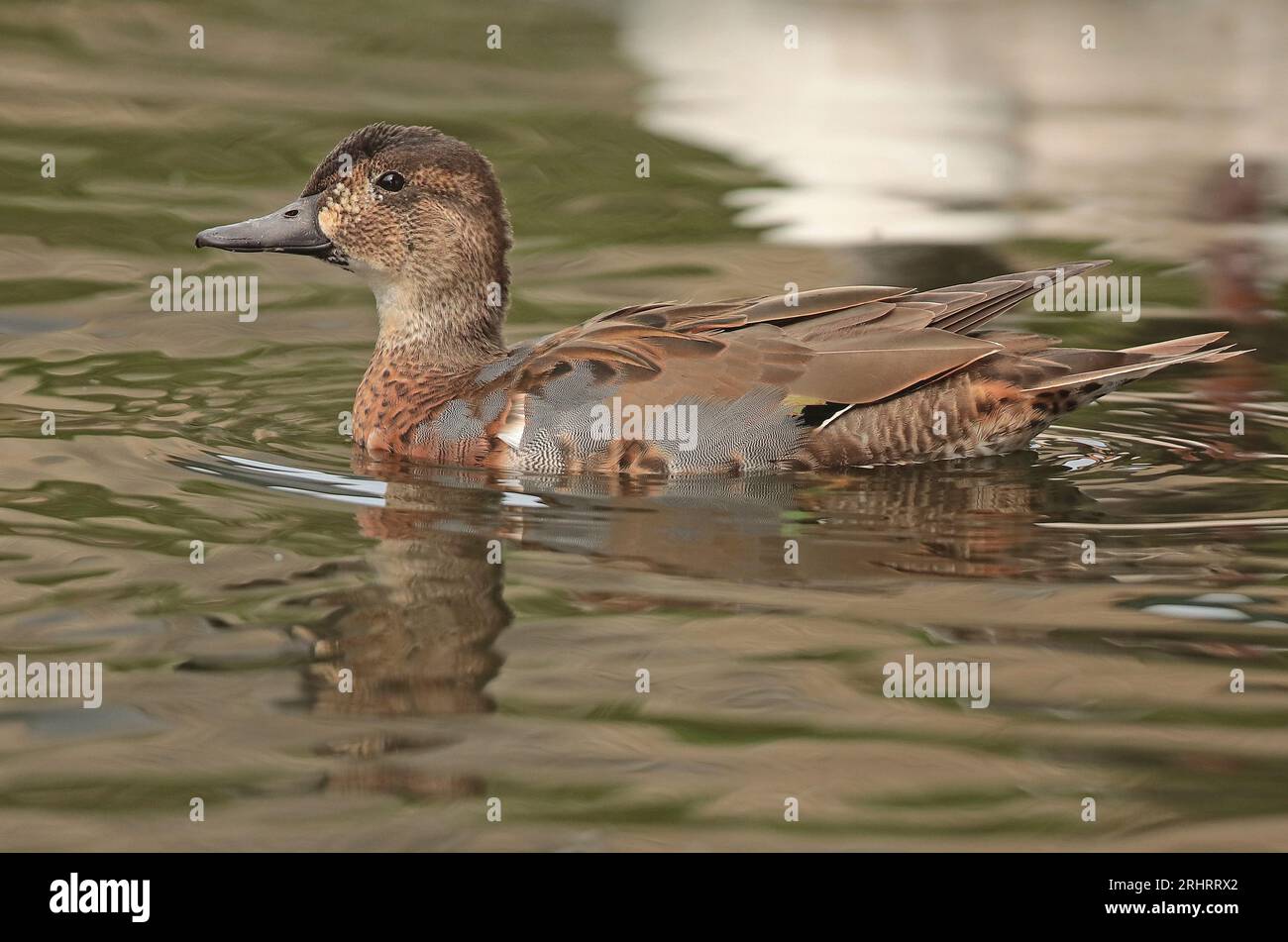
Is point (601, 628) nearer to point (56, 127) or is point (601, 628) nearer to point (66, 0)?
point (56, 127)

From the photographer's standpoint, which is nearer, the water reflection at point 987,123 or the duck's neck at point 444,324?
the duck's neck at point 444,324

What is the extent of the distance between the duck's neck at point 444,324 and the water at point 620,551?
539 millimetres

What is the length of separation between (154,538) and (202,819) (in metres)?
2.33

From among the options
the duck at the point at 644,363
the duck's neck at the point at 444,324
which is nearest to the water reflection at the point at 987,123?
the duck at the point at 644,363

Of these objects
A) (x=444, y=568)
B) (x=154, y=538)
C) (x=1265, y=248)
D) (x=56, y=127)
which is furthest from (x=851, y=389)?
(x=56, y=127)

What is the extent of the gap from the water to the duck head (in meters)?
0.69

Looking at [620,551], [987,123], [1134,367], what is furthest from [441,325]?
[987,123]

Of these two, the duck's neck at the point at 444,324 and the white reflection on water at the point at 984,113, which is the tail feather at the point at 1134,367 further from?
the white reflection on water at the point at 984,113

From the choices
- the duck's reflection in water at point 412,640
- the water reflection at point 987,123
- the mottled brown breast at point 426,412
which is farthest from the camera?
the water reflection at point 987,123

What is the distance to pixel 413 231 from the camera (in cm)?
894

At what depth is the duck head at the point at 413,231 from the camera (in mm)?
8898

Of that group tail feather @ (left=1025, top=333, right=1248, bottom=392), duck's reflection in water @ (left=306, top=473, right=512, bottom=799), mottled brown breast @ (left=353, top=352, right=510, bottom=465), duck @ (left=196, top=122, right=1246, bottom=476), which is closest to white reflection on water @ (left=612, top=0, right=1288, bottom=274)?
tail feather @ (left=1025, top=333, right=1248, bottom=392)

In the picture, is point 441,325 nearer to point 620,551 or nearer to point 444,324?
point 444,324

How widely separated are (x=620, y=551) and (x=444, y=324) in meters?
2.14
